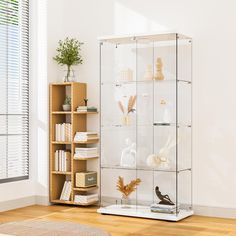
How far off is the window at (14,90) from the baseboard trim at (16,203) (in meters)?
0.26

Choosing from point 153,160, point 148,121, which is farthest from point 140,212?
point 148,121

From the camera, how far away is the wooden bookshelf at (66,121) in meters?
6.50

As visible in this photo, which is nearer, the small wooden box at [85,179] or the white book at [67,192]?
the small wooden box at [85,179]

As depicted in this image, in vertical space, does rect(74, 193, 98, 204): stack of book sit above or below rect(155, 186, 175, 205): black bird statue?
below

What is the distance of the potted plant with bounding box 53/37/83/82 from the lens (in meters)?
6.56

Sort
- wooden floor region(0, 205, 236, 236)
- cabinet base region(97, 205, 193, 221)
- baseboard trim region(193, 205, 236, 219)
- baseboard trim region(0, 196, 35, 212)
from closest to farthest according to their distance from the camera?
1. wooden floor region(0, 205, 236, 236)
2. cabinet base region(97, 205, 193, 221)
3. baseboard trim region(193, 205, 236, 219)
4. baseboard trim region(0, 196, 35, 212)

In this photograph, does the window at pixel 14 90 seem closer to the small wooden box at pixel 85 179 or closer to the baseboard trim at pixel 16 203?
the baseboard trim at pixel 16 203

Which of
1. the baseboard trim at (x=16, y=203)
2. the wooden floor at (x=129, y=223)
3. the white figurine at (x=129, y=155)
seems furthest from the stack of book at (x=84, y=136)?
the baseboard trim at (x=16, y=203)

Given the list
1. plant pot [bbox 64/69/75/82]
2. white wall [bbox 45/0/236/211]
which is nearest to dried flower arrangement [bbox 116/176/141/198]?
white wall [bbox 45/0/236/211]

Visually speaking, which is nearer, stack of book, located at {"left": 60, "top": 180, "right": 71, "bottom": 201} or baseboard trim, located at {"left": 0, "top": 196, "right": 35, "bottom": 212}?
baseboard trim, located at {"left": 0, "top": 196, "right": 35, "bottom": 212}

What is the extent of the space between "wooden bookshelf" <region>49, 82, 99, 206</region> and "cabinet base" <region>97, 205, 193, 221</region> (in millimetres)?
464

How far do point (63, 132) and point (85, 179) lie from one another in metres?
0.66

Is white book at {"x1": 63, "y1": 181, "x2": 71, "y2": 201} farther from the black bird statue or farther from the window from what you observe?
the black bird statue

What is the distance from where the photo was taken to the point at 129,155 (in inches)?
240
